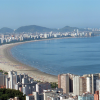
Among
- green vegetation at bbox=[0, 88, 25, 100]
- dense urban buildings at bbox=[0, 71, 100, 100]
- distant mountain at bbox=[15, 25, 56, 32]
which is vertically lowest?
green vegetation at bbox=[0, 88, 25, 100]

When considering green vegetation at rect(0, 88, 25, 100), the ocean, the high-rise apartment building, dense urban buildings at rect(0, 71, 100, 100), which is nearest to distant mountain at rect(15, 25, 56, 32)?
the ocean

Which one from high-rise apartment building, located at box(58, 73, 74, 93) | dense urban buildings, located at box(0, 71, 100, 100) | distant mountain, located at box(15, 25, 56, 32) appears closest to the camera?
dense urban buildings, located at box(0, 71, 100, 100)

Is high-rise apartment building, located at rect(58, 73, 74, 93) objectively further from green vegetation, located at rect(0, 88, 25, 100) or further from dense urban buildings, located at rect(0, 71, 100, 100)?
green vegetation, located at rect(0, 88, 25, 100)

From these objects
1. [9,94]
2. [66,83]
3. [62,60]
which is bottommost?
[9,94]

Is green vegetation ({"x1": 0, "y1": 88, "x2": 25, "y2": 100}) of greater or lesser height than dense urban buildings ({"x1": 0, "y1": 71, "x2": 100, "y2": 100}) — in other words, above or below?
below

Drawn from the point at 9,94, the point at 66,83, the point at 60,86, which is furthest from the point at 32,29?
the point at 9,94

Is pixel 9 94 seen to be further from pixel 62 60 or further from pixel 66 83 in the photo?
pixel 62 60

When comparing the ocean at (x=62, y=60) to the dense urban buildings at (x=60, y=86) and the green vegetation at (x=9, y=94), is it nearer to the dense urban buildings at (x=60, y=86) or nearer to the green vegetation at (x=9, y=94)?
the dense urban buildings at (x=60, y=86)

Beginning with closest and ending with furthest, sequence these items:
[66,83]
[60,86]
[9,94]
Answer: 1. [9,94]
2. [66,83]
3. [60,86]

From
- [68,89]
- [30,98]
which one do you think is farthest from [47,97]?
[68,89]

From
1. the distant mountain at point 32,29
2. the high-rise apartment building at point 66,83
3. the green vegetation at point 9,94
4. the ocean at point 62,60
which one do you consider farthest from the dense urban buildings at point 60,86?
the distant mountain at point 32,29

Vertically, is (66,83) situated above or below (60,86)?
above
